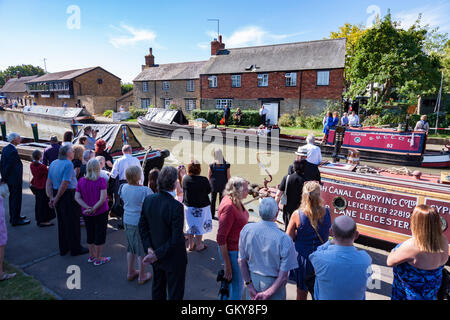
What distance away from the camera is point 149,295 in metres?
3.77

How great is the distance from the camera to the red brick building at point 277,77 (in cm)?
2450

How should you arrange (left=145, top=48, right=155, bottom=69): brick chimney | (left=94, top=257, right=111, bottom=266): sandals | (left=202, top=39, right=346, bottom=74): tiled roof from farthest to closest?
(left=145, top=48, right=155, bottom=69): brick chimney < (left=202, top=39, right=346, bottom=74): tiled roof < (left=94, top=257, right=111, bottom=266): sandals

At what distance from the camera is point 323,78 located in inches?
960

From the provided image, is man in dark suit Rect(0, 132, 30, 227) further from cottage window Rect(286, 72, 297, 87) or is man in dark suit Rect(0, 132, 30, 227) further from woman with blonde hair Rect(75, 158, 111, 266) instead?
cottage window Rect(286, 72, 297, 87)

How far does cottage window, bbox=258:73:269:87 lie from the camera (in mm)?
27359

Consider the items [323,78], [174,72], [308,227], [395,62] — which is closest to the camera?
[308,227]

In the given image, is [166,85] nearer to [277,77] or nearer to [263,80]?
[263,80]

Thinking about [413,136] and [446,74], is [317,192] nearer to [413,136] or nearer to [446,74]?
[413,136]

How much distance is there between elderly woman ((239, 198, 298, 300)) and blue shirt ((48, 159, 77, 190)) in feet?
10.9

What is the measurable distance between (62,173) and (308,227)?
3914mm

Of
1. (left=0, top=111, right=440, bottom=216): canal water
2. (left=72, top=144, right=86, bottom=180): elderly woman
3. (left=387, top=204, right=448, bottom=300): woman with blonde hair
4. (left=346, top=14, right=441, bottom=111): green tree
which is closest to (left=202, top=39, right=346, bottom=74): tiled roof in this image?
(left=346, top=14, right=441, bottom=111): green tree

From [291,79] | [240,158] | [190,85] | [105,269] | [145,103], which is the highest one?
[190,85]

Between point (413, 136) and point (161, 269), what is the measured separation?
13.0m

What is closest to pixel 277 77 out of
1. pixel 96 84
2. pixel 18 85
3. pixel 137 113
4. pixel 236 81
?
pixel 236 81
